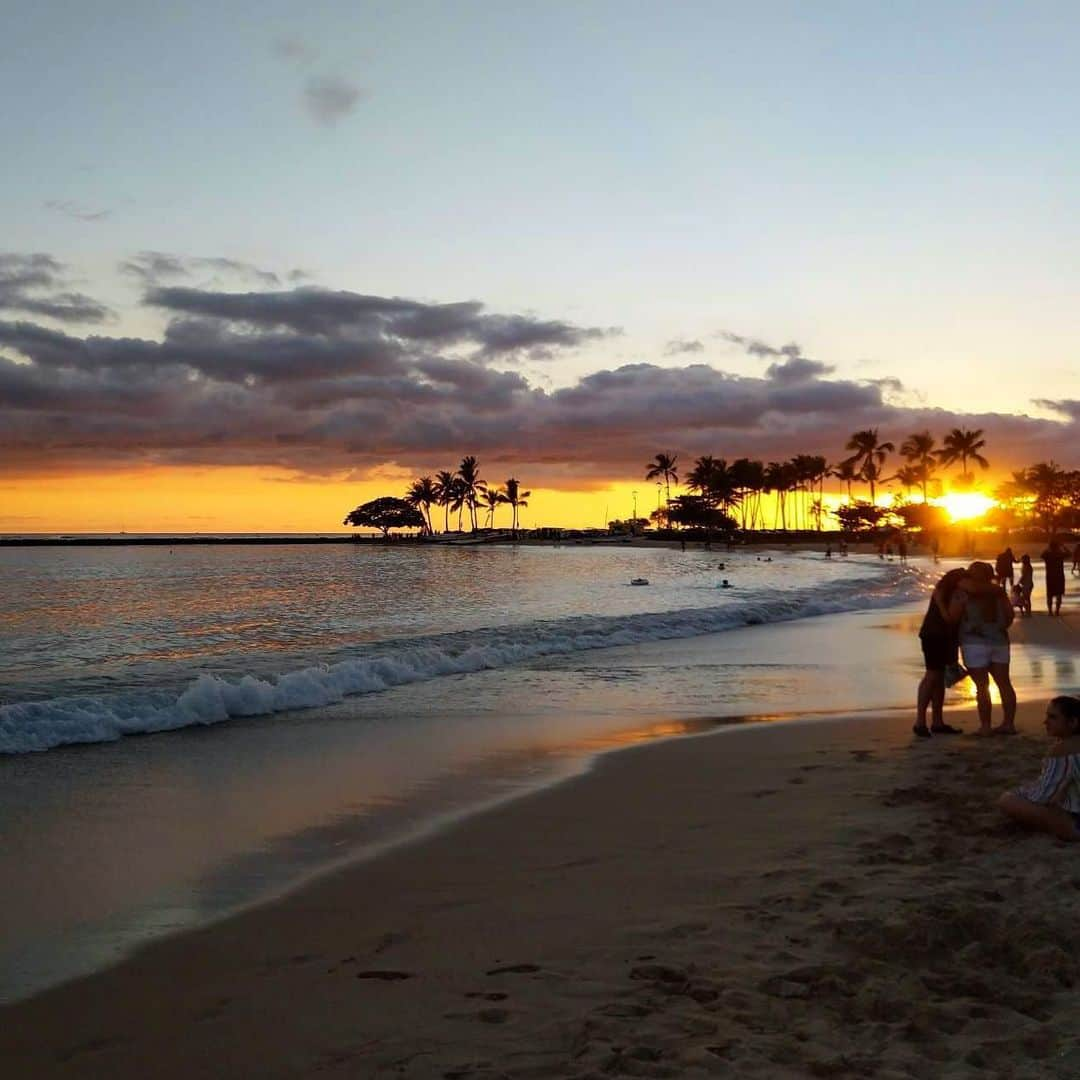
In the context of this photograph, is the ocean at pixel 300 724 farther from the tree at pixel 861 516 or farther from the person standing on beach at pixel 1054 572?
the tree at pixel 861 516

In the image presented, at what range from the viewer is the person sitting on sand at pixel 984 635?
10.2 metres

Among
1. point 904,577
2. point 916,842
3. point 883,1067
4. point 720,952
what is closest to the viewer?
point 883,1067

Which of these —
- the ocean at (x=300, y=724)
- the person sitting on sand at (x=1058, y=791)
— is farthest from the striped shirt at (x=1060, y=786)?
the ocean at (x=300, y=724)

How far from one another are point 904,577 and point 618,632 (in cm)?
3435

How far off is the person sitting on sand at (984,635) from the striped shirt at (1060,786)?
3872mm

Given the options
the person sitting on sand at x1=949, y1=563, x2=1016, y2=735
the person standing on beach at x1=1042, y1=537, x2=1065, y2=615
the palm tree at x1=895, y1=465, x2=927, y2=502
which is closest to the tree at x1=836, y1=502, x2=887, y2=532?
the palm tree at x1=895, y1=465, x2=927, y2=502

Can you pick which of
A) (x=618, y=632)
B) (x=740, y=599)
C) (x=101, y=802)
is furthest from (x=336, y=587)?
(x=101, y=802)

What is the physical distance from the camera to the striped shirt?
6312 millimetres

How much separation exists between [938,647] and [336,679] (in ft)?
30.3

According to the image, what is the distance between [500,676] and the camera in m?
17.5

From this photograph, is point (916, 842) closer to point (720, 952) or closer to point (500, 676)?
point (720, 952)

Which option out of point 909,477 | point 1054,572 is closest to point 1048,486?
point 909,477

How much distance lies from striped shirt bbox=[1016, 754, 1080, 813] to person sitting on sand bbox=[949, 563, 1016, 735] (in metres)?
3.87

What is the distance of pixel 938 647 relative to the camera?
10.2 m
